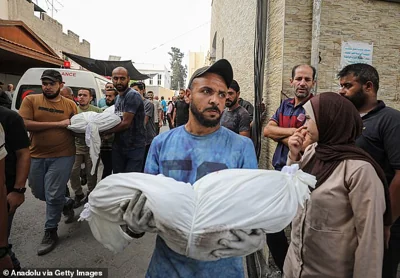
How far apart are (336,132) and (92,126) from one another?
9.80ft

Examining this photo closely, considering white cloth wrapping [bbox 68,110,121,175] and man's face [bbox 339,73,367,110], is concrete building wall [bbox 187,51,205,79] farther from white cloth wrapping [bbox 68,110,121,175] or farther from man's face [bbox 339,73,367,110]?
man's face [bbox 339,73,367,110]

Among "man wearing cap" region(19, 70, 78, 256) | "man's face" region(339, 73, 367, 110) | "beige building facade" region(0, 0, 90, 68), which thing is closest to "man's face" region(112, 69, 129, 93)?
"man wearing cap" region(19, 70, 78, 256)

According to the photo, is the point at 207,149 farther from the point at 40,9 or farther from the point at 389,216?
the point at 40,9

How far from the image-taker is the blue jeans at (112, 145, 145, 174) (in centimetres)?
399

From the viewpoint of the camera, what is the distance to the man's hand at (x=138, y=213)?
1.12 metres

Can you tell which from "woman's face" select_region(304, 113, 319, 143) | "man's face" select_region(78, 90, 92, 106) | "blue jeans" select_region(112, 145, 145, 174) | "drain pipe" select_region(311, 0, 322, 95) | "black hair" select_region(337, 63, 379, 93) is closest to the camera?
"woman's face" select_region(304, 113, 319, 143)

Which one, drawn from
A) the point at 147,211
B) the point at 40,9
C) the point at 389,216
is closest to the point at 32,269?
the point at 147,211

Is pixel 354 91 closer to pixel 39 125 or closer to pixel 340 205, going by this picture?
pixel 340 205

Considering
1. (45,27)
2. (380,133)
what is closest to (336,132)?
(380,133)

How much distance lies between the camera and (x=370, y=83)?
2.20 meters

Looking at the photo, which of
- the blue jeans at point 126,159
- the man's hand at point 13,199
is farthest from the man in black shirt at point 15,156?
the blue jeans at point 126,159

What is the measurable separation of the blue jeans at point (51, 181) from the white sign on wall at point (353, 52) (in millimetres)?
3794

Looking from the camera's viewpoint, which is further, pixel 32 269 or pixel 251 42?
pixel 251 42

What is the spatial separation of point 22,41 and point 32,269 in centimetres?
1003
